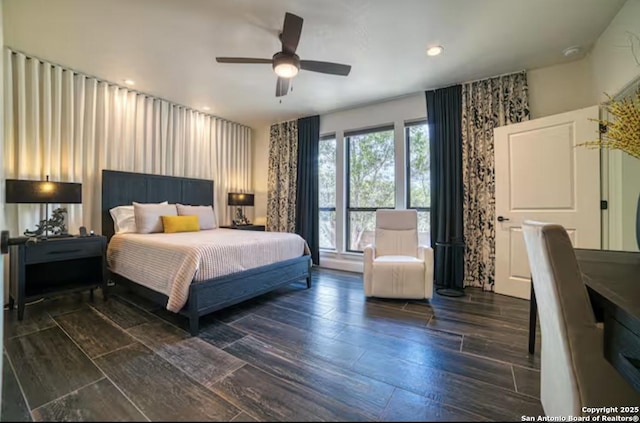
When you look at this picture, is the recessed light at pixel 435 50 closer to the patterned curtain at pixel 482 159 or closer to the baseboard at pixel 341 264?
the patterned curtain at pixel 482 159

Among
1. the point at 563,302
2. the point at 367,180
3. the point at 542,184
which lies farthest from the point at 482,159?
the point at 563,302

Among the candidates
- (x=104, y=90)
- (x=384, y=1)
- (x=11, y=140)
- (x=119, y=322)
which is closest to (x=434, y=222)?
(x=384, y=1)

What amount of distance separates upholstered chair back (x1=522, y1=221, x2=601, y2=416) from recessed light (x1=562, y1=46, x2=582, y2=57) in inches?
112

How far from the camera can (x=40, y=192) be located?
245 cm

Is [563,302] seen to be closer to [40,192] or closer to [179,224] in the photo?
[179,224]

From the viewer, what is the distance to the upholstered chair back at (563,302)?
2.87 ft

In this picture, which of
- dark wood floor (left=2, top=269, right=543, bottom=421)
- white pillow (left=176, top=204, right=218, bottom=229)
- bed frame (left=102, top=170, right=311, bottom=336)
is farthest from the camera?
white pillow (left=176, top=204, right=218, bottom=229)

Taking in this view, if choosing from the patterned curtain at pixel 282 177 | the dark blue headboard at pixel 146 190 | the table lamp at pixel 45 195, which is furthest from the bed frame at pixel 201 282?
the patterned curtain at pixel 282 177

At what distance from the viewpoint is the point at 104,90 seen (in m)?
3.25

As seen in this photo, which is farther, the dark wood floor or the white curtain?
the white curtain

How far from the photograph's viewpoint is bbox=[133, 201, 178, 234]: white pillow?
3168mm

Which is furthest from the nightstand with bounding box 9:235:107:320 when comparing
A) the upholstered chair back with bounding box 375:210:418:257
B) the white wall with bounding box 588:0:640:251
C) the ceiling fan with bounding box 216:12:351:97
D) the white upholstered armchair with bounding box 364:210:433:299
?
the white wall with bounding box 588:0:640:251

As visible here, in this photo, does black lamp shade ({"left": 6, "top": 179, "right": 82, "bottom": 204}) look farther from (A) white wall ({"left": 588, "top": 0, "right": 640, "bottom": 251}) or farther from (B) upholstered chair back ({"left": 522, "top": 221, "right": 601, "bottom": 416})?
(A) white wall ({"left": 588, "top": 0, "right": 640, "bottom": 251})

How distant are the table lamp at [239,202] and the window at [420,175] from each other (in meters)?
2.81
